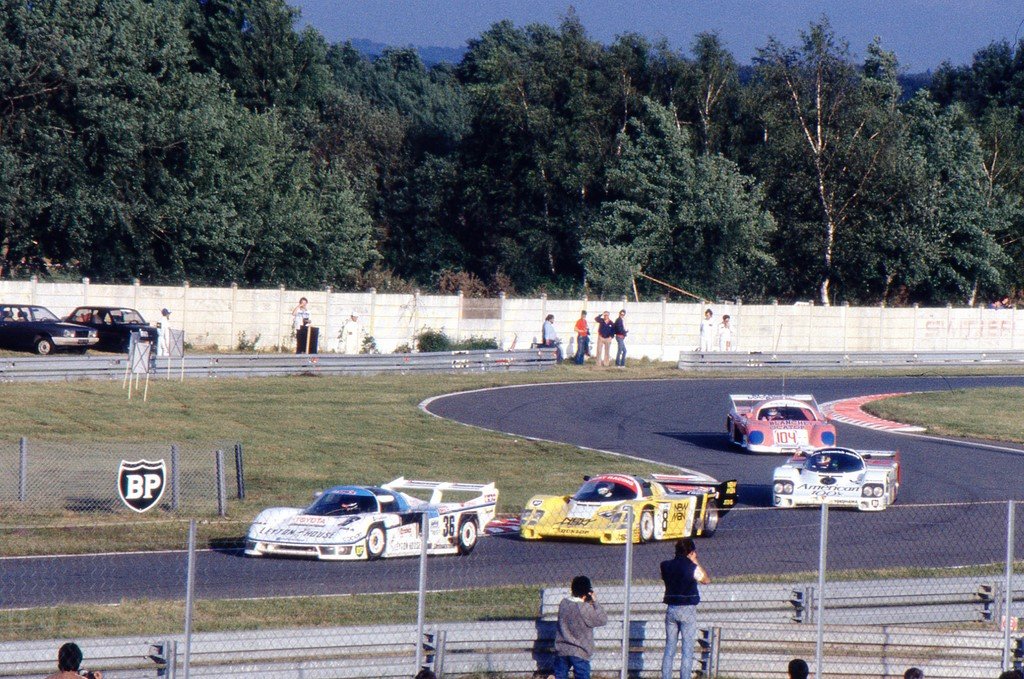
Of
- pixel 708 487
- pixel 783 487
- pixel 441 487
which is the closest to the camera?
pixel 441 487

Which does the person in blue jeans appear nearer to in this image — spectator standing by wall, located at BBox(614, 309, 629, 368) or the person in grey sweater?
the person in grey sweater

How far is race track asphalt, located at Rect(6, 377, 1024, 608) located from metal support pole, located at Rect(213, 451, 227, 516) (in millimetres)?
3489

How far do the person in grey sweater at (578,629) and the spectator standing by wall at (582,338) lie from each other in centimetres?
3354

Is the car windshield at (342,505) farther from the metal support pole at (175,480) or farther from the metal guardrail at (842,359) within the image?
the metal guardrail at (842,359)

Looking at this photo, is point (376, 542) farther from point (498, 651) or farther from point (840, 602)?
point (840, 602)

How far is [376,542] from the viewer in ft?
55.0

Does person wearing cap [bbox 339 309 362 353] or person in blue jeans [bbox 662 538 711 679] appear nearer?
person in blue jeans [bbox 662 538 711 679]

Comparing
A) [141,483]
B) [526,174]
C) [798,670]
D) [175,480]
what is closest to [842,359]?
[526,174]

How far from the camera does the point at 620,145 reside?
2559 inches

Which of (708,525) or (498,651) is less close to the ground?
(498,651)

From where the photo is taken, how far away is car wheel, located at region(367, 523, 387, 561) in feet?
54.6

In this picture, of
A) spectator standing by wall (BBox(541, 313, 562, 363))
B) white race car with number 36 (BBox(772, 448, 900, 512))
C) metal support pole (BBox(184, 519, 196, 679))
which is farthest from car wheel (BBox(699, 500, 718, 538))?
spectator standing by wall (BBox(541, 313, 562, 363))

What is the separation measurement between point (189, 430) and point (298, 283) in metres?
33.7

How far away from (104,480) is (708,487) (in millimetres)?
9381
